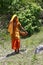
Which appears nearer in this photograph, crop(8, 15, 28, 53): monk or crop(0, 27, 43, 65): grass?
crop(0, 27, 43, 65): grass

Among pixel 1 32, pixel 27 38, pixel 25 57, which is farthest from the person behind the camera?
pixel 1 32

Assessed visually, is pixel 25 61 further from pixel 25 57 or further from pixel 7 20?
pixel 7 20

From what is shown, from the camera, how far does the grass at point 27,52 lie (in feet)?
32.9

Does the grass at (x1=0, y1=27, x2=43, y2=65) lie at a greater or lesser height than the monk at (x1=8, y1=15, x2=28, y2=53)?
lesser

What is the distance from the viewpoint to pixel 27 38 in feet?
42.1

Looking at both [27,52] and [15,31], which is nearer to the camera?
[27,52]

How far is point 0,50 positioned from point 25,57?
1865 mm

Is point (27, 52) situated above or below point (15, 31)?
below

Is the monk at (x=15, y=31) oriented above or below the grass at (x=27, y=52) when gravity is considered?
above

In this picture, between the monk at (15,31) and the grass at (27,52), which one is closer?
the grass at (27,52)

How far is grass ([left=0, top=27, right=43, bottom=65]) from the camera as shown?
10.0 meters

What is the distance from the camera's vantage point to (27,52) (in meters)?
11.0

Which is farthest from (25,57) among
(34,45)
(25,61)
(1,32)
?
(1,32)

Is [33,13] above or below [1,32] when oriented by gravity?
above
